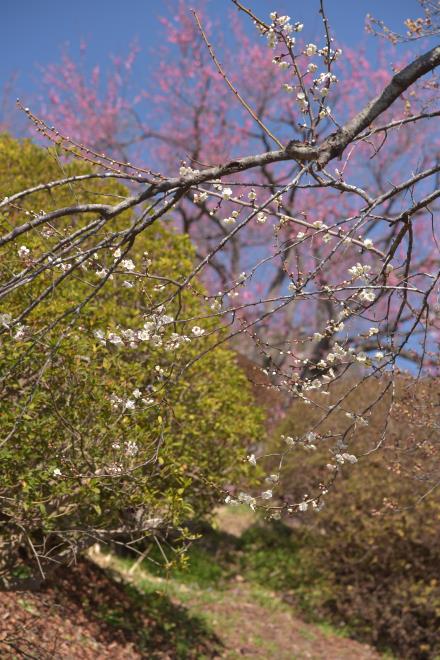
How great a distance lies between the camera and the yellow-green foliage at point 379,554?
346 inches

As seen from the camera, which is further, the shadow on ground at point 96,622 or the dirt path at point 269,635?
the dirt path at point 269,635

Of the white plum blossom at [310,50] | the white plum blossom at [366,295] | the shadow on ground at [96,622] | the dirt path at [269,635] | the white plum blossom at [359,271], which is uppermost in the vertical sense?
the white plum blossom at [310,50]

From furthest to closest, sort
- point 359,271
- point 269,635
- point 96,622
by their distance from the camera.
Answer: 1. point 269,635
2. point 96,622
3. point 359,271

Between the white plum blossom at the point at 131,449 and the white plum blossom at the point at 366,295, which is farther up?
the white plum blossom at the point at 366,295

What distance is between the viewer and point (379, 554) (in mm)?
9133

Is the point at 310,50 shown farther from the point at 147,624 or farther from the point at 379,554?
the point at 379,554

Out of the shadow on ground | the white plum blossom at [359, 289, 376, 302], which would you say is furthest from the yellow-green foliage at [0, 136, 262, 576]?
the white plum blossom at [359, 289, 376, 302]

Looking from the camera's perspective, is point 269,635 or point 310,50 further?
point 269,635

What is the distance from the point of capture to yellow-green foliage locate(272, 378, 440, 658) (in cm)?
878

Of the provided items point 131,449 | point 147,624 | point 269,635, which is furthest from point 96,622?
point 131,449

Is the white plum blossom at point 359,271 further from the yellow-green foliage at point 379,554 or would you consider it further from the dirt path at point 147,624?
the yellow-green foliage at point 379,554

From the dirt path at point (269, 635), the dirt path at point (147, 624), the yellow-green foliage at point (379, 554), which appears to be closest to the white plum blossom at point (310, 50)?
the dirt path at point (147, 624)

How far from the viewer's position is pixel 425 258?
20188mm

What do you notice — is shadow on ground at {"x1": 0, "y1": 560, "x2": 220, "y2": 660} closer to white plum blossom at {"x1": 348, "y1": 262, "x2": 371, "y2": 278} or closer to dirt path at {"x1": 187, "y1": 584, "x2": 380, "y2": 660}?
dirt path at {"x1": 187, "y1": 584, "x2": 380, "y2": 660}
